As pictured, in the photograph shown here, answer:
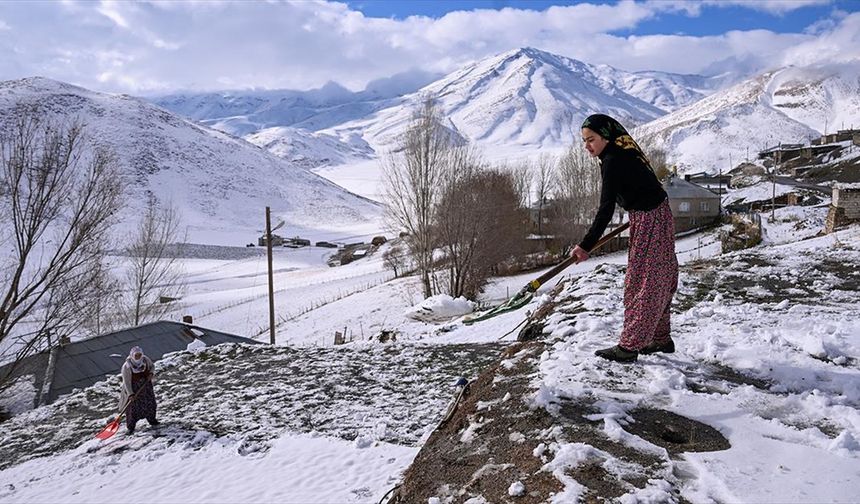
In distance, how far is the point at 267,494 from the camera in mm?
5762

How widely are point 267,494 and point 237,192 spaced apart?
333 feet

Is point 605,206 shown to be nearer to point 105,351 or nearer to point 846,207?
point 105,351

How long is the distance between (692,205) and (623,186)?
5094cm

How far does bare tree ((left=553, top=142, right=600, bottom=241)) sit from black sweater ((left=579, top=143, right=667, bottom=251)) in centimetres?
3675

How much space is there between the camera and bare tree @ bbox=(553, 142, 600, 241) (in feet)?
135

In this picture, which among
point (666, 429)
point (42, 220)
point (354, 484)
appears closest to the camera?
point (666, 429)

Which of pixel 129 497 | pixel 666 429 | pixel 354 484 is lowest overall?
pixel 129 497

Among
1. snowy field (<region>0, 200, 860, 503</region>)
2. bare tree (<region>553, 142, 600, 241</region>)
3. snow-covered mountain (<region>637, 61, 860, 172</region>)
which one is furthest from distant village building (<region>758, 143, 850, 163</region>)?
snowy field (<region>0, 200, 860, 503</region>)

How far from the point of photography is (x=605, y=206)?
14.6 ft

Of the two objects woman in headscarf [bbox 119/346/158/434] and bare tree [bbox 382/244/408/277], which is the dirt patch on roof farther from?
bare tree [bbox 382/244/408/277]

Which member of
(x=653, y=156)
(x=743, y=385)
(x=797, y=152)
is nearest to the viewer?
(x=743, y=385)

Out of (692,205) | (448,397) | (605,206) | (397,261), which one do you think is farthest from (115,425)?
(692,205)

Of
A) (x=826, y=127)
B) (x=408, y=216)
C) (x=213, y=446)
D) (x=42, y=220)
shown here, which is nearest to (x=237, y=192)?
(x=408, y=216)

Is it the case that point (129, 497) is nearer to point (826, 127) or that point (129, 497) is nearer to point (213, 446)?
point (213, 446)
